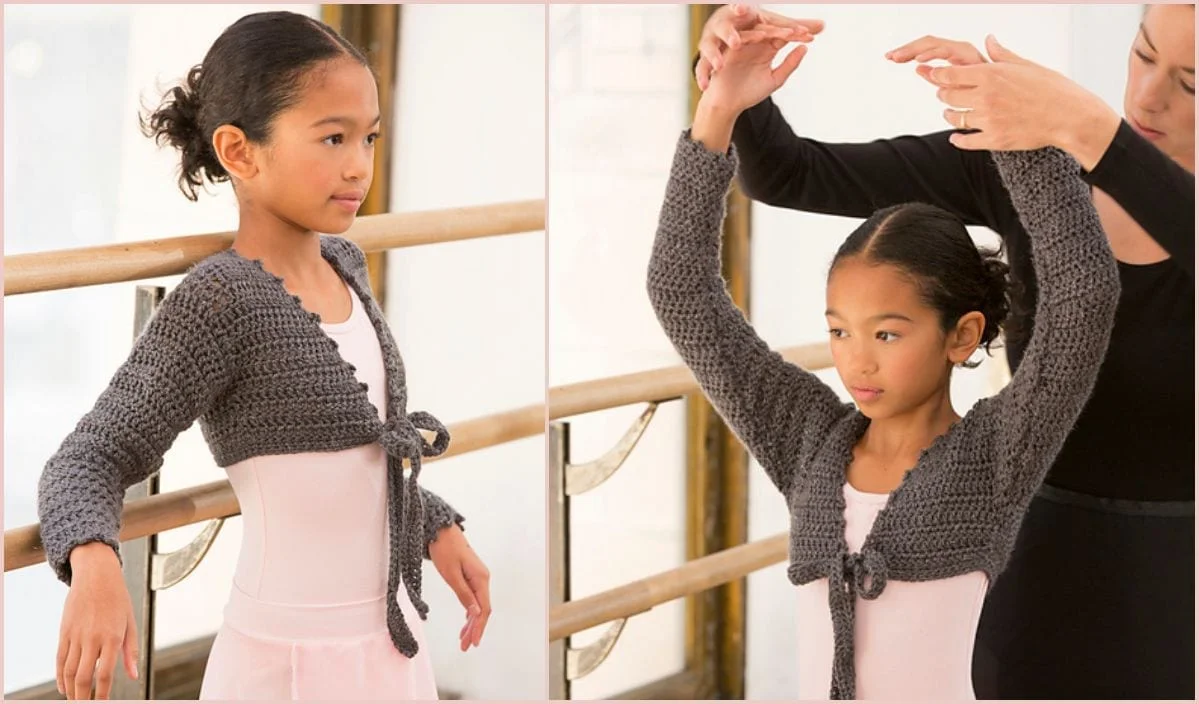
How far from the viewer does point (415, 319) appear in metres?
2.28

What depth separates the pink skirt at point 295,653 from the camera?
1.13 metres

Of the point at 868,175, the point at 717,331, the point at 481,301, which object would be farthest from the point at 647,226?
the point at 717,331

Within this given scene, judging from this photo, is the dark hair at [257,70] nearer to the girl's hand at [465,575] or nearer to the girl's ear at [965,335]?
the girl's hand at [465,575]

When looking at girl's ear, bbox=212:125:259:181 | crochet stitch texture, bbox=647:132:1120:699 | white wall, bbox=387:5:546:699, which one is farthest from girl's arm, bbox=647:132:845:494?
white wall, bbox=387:5:546:699

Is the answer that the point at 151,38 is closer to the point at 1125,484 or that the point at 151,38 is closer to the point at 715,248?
the point at 715,248

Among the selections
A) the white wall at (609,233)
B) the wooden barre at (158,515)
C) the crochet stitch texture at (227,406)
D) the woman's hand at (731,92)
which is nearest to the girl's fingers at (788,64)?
the woman's hand at (731,92)

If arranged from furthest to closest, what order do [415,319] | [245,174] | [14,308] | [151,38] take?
1. [415,319]
2. [151,38]
3. [14,308]
4. [245,174]

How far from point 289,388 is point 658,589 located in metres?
0.62

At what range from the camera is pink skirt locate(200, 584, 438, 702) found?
44.4 inches

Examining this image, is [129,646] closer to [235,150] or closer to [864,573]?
[235,150]

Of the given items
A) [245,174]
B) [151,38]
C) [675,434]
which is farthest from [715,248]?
[151,38]

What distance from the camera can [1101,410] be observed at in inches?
47.8

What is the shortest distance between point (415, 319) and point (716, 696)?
79cm

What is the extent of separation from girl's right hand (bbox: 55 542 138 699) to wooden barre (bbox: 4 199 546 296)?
0.21m
